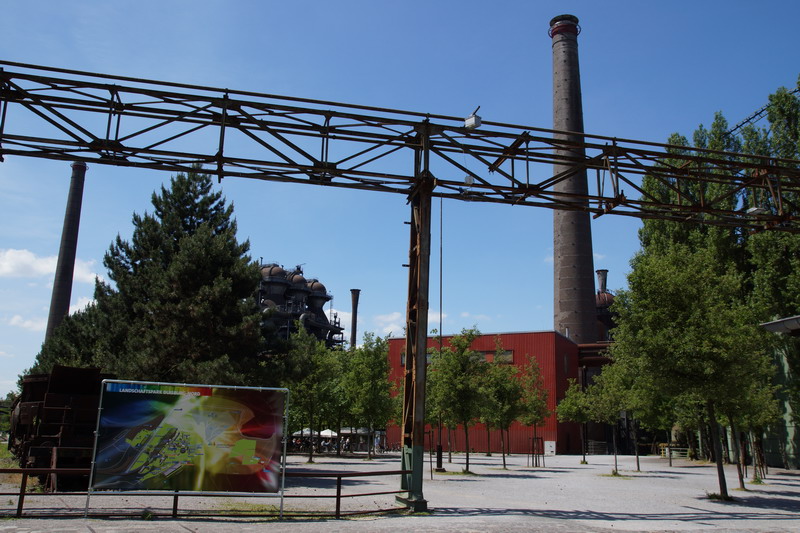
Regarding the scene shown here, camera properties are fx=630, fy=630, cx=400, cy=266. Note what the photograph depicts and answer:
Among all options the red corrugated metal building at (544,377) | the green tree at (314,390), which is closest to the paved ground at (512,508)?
the green tree at (314,390)

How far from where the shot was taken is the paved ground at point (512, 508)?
36.6 feet

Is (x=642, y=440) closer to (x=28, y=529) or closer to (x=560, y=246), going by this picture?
(x=560, y=246)

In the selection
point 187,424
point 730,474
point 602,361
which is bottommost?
point 730,474

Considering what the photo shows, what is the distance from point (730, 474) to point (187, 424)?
25.5 m

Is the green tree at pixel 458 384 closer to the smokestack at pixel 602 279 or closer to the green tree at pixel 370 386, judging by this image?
the green tree at pixel 370 386

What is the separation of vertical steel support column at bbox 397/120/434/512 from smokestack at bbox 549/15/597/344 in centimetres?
3795

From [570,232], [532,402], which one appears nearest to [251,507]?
[532,402]

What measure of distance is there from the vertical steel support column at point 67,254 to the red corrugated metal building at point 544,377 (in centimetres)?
3079

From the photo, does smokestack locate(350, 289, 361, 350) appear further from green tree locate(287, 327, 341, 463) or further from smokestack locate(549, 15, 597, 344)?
green tree locate(287, 327, 341, 463)

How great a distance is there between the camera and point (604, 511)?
14781 mm

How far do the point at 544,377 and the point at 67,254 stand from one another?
43.5 m

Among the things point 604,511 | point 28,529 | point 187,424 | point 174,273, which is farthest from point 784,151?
point 28,529

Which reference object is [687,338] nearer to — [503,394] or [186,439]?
[186,439]

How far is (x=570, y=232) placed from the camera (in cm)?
5316
